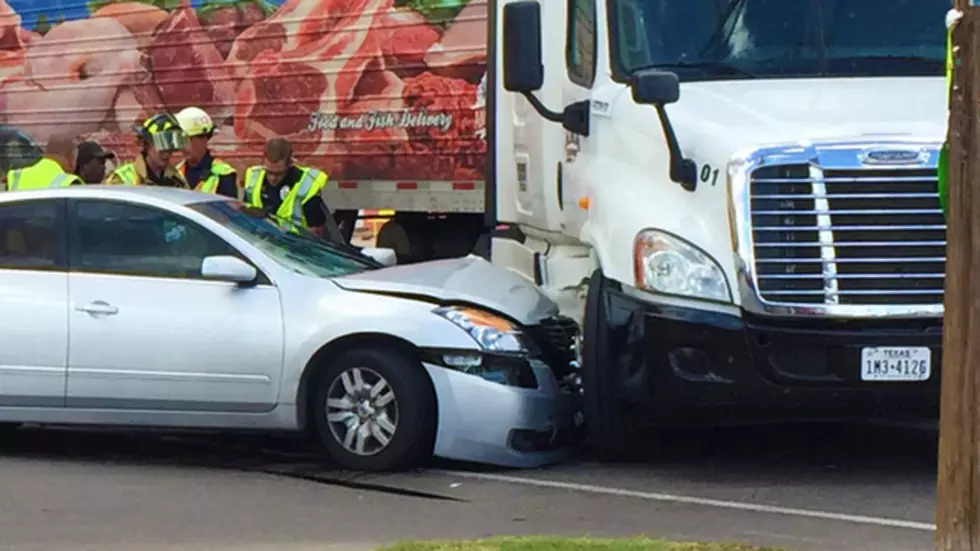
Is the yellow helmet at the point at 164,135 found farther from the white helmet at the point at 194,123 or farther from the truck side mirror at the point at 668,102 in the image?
the truck side mirror at the point at 668,102

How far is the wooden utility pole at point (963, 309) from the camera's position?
4.07 m

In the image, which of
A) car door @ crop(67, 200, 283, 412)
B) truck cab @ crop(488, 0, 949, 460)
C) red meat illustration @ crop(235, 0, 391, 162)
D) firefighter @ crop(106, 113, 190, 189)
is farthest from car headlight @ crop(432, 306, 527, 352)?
red meat illustration @ crop(235, 0, 391, 162)

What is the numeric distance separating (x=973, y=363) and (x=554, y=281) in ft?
15.7

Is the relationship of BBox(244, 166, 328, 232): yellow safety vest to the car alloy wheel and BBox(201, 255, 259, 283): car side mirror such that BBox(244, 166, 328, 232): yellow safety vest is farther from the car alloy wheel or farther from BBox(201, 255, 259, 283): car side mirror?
the car alloy wheel

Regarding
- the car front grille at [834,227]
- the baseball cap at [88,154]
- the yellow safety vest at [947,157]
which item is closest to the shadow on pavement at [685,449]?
the car front grille at [834,227]

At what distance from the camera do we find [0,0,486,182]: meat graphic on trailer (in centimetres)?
1091

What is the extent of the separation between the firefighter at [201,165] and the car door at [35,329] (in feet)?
9.42

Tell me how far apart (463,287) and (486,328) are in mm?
439

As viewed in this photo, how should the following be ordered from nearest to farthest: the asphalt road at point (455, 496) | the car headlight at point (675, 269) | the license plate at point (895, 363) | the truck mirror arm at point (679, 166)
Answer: the asphalt road at point (455, 496), the license plate at point (895, 363), the car headlight at point (675, 269), the truck mirror arm at point (679, 166)

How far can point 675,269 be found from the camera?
23.0 feet

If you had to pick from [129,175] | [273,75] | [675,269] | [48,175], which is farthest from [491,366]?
[273,75]

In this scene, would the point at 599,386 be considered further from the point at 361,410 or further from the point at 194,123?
the point at 194,123

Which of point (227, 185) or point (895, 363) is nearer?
point (895, 363)

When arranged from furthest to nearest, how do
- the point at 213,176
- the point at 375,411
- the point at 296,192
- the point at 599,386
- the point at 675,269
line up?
the point at 213,176
the point at 296,192
the point at 375,411
the point at 599,386
the point at 675,269
